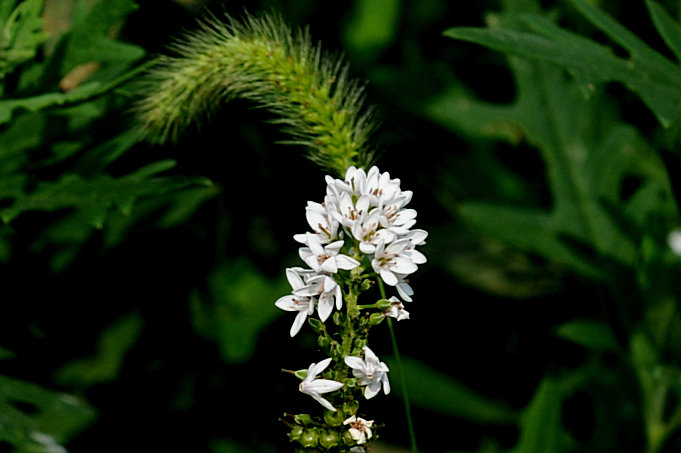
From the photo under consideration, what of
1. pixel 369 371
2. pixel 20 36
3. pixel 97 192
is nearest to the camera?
pixel 369 371

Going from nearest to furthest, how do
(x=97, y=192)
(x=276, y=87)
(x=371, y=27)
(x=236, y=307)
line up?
(x=276, y=87), (x=97, y=192), (x=236, y=307), (x=371, y=27)

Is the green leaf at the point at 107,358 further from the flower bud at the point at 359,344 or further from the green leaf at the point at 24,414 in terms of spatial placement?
the flower bud at the point at 359,344

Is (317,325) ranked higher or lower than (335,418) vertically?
higher

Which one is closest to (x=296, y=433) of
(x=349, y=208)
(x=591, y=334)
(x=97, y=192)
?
(x=349, y=208)

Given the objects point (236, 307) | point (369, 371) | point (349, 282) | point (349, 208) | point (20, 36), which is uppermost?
point (20, 36)

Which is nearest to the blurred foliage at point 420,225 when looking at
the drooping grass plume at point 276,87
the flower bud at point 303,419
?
the drooping grass plume at point 276,87

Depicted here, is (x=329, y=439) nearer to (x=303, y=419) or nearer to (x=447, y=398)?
(x=303, y=419)
